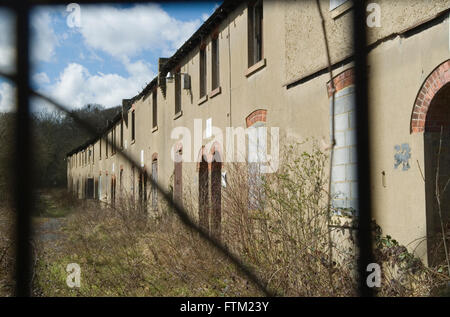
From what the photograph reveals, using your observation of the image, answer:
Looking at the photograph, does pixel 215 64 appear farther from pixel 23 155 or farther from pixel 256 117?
pixel 23 155

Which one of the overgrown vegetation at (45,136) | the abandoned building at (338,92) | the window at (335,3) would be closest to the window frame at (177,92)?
the abandoned building at (338,92)

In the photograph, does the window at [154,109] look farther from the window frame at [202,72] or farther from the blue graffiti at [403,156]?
the blue graffiti at [403,156]

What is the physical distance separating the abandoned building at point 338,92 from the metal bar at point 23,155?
3.79 feet

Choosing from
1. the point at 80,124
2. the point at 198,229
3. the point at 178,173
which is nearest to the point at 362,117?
the point at 198,229

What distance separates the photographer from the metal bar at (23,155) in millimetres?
5465

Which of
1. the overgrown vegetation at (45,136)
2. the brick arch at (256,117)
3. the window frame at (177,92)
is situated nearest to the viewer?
the overgrown vegetation at (45,136)

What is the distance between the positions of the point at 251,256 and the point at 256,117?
394 centimetres

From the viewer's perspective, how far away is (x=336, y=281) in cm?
566

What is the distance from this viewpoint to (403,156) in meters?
6.04

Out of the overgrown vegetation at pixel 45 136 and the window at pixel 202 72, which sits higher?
the window at pixel 202 72

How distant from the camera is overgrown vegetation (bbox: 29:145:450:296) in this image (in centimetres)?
556

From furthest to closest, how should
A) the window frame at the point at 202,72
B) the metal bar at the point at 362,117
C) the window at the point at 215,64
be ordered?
1. the window frame at the point at 202,72
2. the window at the point at 215,64
3. the metal bar at the point at 362,117

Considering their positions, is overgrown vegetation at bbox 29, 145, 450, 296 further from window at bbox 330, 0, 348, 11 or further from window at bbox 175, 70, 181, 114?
window at bbox 175, 70, 181, 114

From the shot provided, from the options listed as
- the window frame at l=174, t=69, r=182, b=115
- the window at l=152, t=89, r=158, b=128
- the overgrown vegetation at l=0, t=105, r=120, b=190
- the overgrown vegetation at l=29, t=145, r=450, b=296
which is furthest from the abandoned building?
the window at l=152, t=89, r=158, b=128
